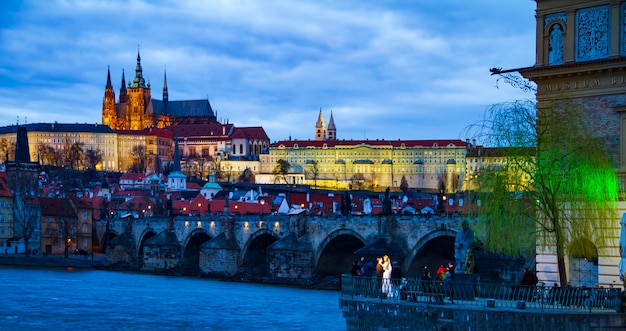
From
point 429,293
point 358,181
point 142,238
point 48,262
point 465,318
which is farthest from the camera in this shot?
point 358,181

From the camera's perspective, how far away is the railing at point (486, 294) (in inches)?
699

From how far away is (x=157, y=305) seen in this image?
139ft

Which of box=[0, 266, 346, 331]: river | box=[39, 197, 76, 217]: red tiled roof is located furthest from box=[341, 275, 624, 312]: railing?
box=[39, 197, 76, 217]: red tiled roof

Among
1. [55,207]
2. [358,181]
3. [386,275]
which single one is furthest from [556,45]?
[358,181]

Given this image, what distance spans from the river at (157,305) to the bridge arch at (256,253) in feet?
10.0

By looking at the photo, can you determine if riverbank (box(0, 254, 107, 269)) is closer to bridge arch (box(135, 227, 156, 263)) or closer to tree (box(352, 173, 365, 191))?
bridge arch (box(135, 227, 156, 263))

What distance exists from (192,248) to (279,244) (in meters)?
12.8

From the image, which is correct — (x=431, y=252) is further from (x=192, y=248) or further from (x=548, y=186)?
(x=548, y=186)

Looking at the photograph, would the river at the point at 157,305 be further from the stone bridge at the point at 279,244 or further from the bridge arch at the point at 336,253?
the bridge arch at the point at 336,253

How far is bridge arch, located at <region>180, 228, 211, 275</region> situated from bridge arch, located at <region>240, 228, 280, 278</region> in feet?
13.5

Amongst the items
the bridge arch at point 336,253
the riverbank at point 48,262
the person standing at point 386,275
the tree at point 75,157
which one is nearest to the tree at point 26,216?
the riverbank at point 48,262

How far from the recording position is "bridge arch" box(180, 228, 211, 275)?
66.0m

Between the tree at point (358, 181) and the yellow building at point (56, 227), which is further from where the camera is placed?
the tree at point (358, 181)

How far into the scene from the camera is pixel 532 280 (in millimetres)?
19969
